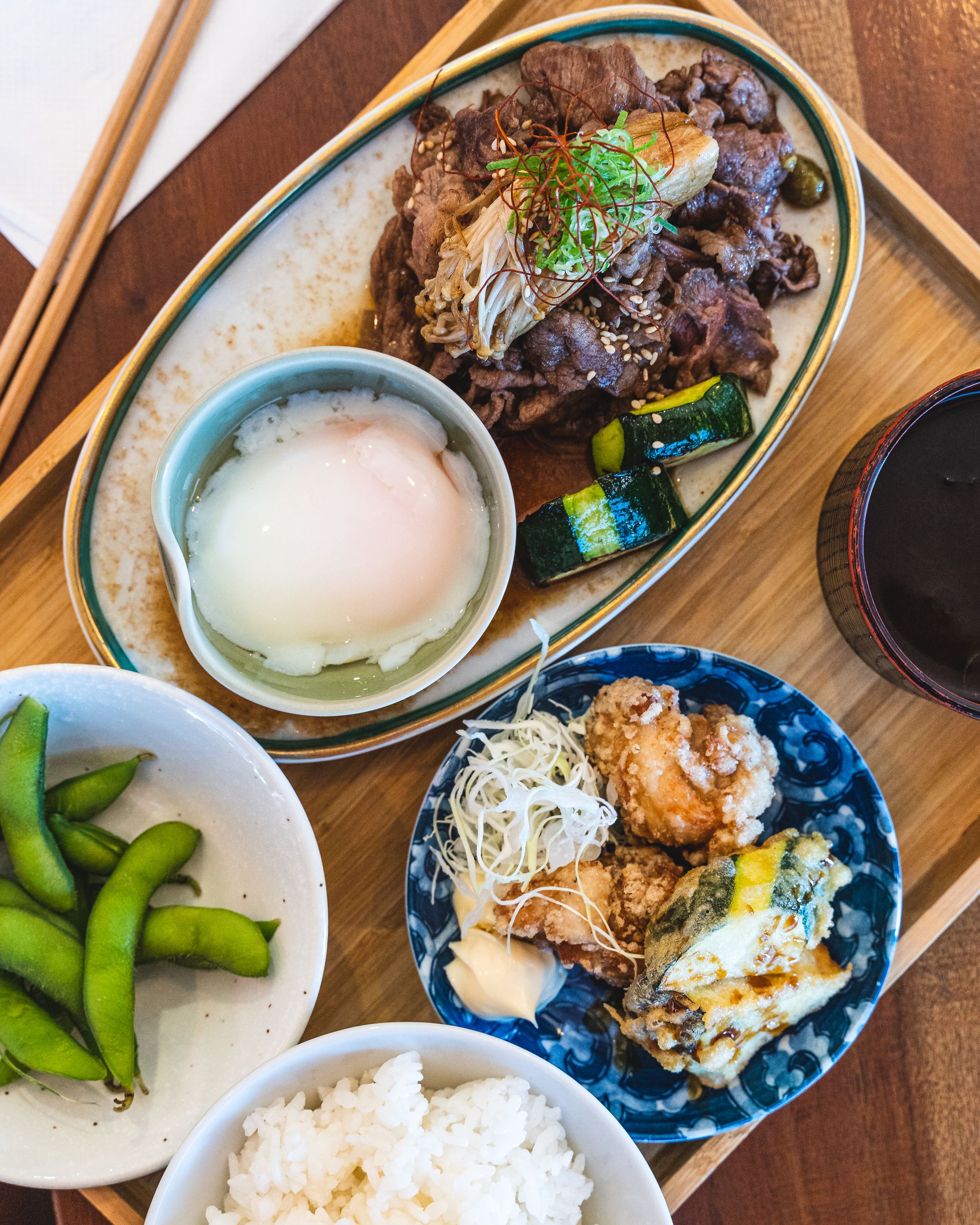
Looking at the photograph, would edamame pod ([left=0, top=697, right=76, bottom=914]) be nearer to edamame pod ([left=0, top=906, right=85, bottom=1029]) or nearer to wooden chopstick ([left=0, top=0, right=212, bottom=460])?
edamame pod ([left=0, top=906, right=85, bottom=1029])

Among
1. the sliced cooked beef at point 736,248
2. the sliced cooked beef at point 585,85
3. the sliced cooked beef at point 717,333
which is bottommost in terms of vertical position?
the sliced cooked beef at point 717,333

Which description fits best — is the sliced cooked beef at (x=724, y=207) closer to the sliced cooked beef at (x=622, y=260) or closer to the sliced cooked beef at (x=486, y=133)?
the sliced cooked beef at (x=622, y=260)

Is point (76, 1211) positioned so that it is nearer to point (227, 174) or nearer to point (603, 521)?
point (603, 521)

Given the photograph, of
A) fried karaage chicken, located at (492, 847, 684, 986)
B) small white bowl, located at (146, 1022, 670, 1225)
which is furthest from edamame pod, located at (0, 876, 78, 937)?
fried karaage chicken, located at (492, 847, 684, 986)

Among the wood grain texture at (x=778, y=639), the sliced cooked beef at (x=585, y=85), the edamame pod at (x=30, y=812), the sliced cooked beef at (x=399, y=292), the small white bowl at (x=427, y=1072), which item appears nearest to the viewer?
the small white bowl at (x=427, y=1072)

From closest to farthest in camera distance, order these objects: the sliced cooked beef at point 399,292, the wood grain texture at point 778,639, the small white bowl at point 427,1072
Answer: the small white bowl at point 427,1072 → the sliced cooked beef at point 399,292 → the wood grain texture at point 778,639

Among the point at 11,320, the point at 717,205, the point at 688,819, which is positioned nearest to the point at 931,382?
the point at 717,205

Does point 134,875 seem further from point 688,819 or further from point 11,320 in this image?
point 11,320

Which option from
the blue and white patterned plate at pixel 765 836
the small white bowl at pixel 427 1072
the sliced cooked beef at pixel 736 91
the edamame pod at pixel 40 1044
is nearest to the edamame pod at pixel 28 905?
the edamame pod at pixel 40 1044
